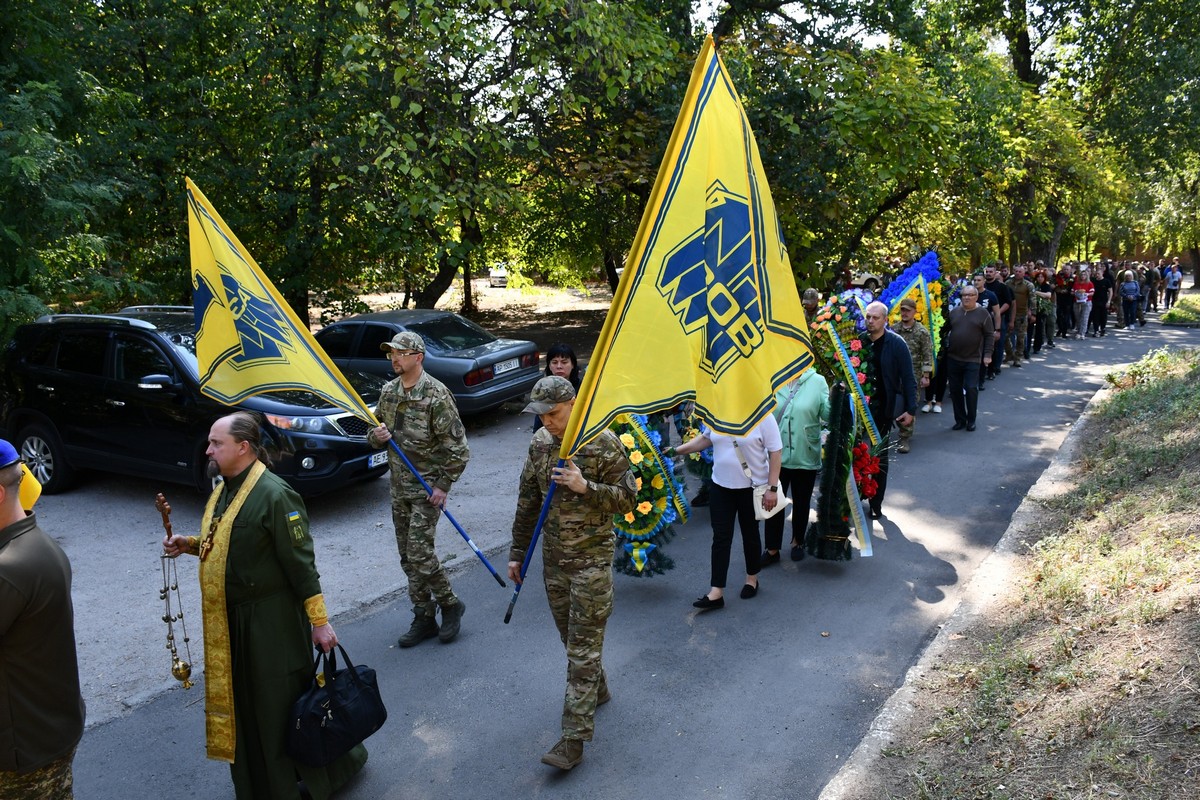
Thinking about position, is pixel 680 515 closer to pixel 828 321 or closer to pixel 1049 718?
pixel 828 321

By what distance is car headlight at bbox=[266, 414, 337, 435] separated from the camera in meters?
8.54

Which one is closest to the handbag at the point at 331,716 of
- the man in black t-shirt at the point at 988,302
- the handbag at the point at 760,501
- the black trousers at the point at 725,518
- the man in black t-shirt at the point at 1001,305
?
the black trousers at the point at 725,518

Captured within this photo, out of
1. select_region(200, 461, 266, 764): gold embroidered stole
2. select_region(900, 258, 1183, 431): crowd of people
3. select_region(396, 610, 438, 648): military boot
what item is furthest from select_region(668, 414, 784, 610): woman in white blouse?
select_region(900, 258, 1183, 431): crowd of people

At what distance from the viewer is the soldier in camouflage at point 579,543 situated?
4.38 metres

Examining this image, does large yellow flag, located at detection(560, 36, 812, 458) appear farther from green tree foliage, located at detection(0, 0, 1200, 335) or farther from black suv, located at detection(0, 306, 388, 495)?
green tree foliage, located at detection(0, 0, 1200, 335)

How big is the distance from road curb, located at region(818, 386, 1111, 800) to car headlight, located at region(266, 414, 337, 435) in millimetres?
5724

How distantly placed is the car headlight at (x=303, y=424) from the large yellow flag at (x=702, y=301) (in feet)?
17.5

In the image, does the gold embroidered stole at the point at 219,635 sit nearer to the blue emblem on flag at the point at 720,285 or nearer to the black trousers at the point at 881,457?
the blue emblem on flag at the point at 720,285

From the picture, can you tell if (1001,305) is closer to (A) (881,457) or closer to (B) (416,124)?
(A) (881,457)

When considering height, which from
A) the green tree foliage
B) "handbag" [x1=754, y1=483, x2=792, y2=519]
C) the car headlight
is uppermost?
the green tree foliage

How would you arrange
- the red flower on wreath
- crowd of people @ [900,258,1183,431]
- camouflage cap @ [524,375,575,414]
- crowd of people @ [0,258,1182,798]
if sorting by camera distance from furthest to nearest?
crowd of people @ [900,258,1183,431]
the red flower on wreath
camouflage cap @ [524,375,575,414]
crowd of people @ [0,258,1182,798]

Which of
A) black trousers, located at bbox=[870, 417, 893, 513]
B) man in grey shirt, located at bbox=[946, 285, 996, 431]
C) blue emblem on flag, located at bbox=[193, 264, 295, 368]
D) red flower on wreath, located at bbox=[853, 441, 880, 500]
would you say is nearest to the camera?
blue emblem on flag, located at bbox=[193, 264, 295, 368]

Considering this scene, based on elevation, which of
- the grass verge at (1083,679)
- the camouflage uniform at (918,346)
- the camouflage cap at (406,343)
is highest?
the camouflage cap at (406,343)

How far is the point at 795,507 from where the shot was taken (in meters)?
7.23
